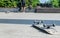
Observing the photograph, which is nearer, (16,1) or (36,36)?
(36,36)

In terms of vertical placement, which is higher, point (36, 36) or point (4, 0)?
point (36, 36)

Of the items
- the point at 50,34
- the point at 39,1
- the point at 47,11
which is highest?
the point at 50,34

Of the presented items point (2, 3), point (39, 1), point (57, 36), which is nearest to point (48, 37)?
point (57, 36)

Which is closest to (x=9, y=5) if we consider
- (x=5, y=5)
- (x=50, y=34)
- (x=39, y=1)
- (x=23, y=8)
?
(x=5, y=5)

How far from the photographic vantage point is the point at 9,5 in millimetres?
52438

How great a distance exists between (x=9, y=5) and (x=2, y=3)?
6.58 ft

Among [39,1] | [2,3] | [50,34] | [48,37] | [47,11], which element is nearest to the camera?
[48,37]

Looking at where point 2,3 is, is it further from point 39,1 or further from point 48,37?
point 48,37

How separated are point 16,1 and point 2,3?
4.08 meters

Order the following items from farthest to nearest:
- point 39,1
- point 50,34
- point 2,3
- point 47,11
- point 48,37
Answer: point 39,1 → point 2,3 → point 47,11 → point 50,34 → point 48,37

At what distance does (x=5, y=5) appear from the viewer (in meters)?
52.5

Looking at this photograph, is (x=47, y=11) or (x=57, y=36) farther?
(x=47, y=11)

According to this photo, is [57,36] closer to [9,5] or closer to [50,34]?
[50,34]

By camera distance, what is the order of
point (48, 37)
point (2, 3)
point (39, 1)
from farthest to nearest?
point (39, 1) < point (2, 3) < point (48, 37)
